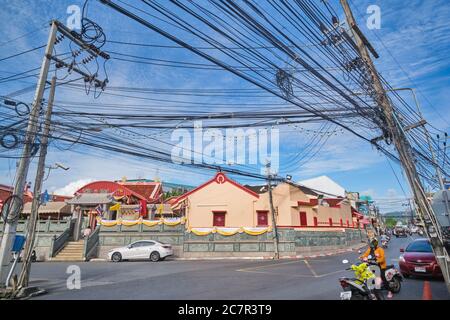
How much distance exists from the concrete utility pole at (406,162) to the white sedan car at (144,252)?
1637cm

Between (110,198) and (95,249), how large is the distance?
19.1ft

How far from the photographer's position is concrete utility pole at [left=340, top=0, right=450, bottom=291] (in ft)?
25.4

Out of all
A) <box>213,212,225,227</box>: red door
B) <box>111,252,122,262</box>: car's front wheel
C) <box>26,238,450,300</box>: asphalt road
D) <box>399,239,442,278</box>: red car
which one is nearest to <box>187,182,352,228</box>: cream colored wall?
<box>213,212,225,227</box>: red door

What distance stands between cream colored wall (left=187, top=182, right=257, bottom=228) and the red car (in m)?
15.3

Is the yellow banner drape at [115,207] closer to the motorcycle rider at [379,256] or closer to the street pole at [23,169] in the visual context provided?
the street pole at [23,169]

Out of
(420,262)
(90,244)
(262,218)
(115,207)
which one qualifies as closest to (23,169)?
(420,262)

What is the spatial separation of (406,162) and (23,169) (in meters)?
12.0

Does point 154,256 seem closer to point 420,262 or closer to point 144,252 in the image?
point 144,252

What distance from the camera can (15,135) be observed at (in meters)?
10.1

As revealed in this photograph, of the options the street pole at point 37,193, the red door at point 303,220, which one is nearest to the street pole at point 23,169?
the street pole at point 37,193

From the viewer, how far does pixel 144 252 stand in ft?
66.8

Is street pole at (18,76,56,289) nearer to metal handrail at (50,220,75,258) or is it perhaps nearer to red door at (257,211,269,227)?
metal handrail at (50,220,75,258)

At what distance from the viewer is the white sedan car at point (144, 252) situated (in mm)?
20281
